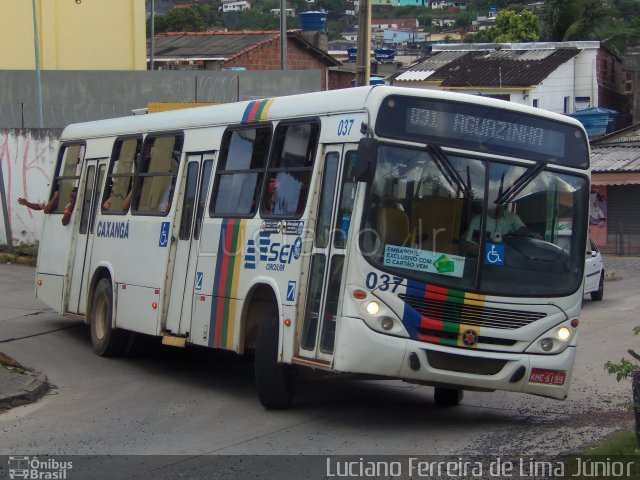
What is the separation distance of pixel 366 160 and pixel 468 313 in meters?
1.60

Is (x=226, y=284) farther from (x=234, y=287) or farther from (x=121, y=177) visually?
(x=121, y=177)

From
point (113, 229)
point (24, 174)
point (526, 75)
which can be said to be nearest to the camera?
point (113, 229)

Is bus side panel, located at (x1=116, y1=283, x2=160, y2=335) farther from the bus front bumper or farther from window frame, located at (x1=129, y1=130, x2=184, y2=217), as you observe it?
the bus front bumper

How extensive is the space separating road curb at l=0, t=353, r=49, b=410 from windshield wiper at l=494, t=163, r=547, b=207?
5.33 meters

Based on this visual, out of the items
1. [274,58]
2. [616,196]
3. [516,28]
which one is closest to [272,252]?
[616,196]

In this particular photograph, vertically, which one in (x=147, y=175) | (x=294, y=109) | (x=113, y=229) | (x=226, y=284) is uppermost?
(x=294, y=109)

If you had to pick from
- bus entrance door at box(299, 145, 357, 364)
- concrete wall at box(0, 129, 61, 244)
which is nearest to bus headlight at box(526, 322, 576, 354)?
bus entrance door at box(299, 145, 357, 364)

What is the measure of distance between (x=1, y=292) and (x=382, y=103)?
42.4ft

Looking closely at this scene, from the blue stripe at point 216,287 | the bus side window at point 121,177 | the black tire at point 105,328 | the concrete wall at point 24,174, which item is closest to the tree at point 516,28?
the concrete wall at point 24,174

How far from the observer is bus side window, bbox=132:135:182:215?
1252cm

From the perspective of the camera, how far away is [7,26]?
33156 mm

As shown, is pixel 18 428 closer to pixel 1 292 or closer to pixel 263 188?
pixel 263 188

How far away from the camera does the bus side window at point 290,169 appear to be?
32.6 ft

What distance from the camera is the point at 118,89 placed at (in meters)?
28.0
